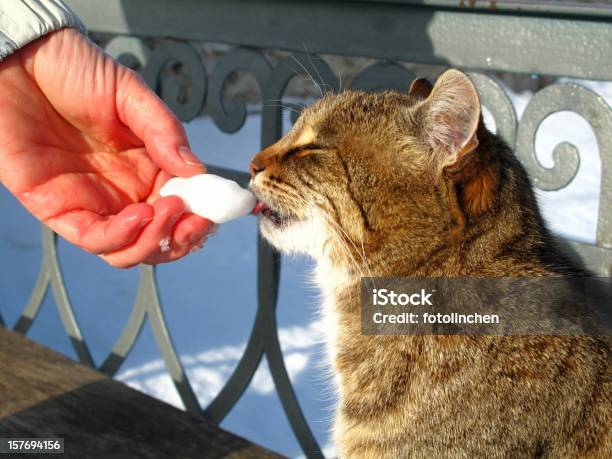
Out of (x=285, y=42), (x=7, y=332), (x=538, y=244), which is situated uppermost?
(x=285, y=42)

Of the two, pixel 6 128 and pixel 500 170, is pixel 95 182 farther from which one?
pixel 500 170

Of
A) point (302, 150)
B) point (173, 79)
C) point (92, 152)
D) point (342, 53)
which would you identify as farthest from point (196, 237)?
point (173, 79)

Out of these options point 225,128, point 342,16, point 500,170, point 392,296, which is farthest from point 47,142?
point 500,170

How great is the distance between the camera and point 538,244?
1.59 m

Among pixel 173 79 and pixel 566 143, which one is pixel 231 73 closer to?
pixel 173 79

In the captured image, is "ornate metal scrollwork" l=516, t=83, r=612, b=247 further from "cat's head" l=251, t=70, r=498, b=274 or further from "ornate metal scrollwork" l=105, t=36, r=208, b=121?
"ornate metal scrollwork" l=105, t=36, r=208, b=121

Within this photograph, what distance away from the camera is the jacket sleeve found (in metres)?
1.69

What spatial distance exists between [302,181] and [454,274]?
40 cm

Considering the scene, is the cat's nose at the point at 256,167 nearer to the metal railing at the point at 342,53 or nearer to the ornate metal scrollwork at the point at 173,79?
the metal railing at the point at 342,53

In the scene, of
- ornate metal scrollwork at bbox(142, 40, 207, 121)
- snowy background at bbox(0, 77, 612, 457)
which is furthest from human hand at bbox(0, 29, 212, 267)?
snowy background at bbox(0, 77, 612, 457)

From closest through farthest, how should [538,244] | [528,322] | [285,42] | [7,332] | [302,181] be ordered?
1. [528,322]
2. [538,244]
3. [302,181]
4. [285,42]
5. [7,332]

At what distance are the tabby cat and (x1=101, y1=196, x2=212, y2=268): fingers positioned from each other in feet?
0.68

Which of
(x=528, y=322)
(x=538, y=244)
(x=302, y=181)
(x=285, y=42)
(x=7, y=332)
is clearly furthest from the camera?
(x=7, y=332)

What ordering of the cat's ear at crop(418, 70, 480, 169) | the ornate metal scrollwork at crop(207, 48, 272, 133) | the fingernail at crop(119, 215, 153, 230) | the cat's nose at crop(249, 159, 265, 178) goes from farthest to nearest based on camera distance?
the ornate metal scrollwork at crop(207, 48, 272, 133)
the cat's nose at crop(249, 159, 265, 178)
the fingernail at crop(119, 215, 153, 230)
the cat's ear at crop(418, 70, 480, 169)
